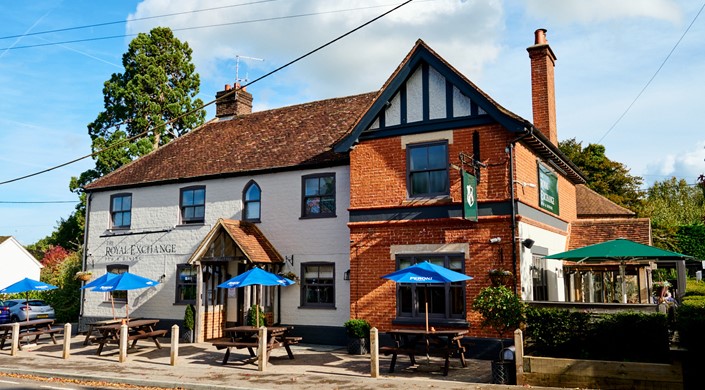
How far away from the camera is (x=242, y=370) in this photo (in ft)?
45.5

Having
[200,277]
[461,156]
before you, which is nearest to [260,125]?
[200,277]

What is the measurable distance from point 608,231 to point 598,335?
387 inches

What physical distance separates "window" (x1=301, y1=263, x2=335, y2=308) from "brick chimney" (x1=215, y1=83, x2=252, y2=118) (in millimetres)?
10046

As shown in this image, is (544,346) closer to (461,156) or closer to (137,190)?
(461,156)

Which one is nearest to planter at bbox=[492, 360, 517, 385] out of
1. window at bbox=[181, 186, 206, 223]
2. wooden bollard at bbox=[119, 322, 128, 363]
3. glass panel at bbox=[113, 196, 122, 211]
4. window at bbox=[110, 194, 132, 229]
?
wooden bollard at bbox=[119, 322, 128, 363]

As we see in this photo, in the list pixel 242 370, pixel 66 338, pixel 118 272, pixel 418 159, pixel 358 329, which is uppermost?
pixel 418 159

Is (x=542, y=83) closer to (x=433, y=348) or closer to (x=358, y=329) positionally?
(x=358, y=329)

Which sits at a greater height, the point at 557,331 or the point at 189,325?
the point at 557,331

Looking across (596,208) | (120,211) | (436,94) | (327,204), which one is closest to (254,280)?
(327,204)

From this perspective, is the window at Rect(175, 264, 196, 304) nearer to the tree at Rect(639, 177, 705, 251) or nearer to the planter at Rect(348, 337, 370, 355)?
the planter at Rect(348, 337, 370, 355)

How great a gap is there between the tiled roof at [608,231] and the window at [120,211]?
55.8ft

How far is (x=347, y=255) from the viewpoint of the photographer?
18.1m

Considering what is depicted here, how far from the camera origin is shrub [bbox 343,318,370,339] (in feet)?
52.2

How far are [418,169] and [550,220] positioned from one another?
5186 mm
